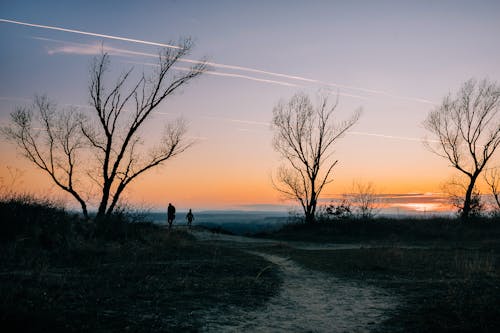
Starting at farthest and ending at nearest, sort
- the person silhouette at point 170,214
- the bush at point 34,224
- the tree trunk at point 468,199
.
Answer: the tree trunk at point 468,199 < the person silhouette at point 170,214 < the bush at point 34,224

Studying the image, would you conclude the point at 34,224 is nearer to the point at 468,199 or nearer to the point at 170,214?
Result: the point at 170,214

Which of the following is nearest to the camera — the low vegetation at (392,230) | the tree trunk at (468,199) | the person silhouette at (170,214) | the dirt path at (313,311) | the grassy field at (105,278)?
the grassy field at (105,278)

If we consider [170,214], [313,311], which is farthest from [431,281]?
[170,214]

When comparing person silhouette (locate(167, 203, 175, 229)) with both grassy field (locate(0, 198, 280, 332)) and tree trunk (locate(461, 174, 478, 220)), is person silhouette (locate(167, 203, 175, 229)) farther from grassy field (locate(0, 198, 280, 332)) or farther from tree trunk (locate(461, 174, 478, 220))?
tree trunk (locate(461, 174, 478, 220))

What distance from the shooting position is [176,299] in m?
8.70

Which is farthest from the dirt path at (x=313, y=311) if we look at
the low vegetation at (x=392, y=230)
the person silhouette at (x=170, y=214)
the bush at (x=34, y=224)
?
the person silhouette at (x=170, y=214)

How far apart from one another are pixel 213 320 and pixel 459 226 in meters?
28.2

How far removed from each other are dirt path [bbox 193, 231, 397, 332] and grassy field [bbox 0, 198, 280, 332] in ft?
1.25

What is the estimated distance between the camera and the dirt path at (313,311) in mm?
7258

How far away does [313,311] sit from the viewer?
8.46 metres

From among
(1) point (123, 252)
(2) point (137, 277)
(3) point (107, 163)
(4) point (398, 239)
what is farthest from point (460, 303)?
(3) point (107, 163)

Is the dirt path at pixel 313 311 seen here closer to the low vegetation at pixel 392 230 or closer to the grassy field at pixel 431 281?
the grassy field at pixel 431 281

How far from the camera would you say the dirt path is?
726 centimetres

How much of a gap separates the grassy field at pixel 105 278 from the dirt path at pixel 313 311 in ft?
1.25
